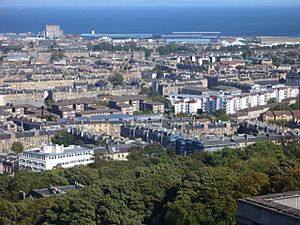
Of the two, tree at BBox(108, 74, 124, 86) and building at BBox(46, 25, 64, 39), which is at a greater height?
building at BBox(46, 25, 64, 39)

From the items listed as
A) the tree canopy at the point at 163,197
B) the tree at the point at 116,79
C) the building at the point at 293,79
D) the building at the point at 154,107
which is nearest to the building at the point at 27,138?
the building at the point at 154,107

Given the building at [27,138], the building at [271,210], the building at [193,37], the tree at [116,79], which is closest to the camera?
the building at [271,210]

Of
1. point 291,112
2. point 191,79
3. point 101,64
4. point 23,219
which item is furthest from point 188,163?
point 101,64

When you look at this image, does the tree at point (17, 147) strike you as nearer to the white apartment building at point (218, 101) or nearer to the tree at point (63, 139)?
the tree at point (63, 139)

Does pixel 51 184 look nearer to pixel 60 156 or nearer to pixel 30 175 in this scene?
pixel 30 175

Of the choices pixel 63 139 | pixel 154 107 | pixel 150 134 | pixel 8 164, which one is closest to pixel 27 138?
pixel 63 139

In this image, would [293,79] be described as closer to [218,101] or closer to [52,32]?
[218,101]

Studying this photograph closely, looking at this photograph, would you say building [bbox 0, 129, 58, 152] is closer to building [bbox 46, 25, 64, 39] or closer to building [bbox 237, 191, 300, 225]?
building [bbox 237, 191, 300, 225]

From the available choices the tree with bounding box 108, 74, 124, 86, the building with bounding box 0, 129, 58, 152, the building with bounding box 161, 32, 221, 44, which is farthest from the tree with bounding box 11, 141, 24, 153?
the building with bounding box 161, 32, 221, 44
